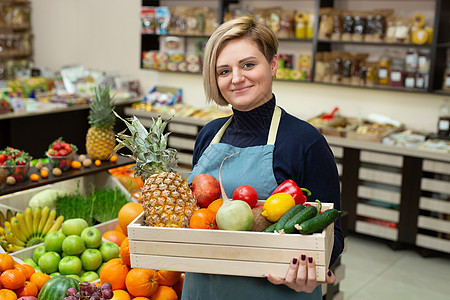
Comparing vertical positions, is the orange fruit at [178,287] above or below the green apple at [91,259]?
below

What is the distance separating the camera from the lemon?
1.46 meters

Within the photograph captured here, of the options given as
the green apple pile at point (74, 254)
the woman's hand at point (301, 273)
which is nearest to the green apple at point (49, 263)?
the green apple pile at point (74, 254)

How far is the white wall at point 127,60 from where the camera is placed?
16.1 ft

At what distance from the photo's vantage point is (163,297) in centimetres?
202

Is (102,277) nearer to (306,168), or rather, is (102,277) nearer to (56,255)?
(56,255)

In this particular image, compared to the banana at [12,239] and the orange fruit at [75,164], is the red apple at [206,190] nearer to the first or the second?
the banana at [12,239]

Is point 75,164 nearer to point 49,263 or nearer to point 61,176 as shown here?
point 61,176

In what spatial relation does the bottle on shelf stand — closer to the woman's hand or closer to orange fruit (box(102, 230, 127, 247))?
orange fruit (box(102, 230, 127, 247))

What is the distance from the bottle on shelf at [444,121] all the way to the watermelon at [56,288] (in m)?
3.70

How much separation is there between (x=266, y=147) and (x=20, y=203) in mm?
1757

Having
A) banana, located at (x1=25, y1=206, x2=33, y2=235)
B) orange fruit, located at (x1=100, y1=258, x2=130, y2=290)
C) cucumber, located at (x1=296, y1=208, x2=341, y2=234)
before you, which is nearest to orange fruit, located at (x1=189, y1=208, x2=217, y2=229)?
cucumber, located at (x1=296, y1=208, x2=341, y2=234)

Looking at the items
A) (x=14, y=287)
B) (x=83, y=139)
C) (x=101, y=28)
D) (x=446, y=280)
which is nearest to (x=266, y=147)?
(x=14, y=287)

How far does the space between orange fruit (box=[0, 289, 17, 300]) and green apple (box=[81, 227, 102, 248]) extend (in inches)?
17.3

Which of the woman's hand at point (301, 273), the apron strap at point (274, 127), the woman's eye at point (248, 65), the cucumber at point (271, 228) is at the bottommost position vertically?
the woman's hand at point (301, 273)
